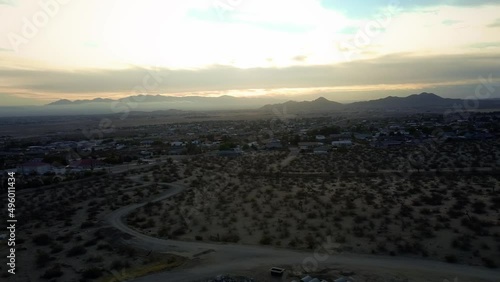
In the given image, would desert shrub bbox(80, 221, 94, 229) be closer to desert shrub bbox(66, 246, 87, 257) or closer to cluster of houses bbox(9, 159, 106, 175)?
desert shrub bbox(66, 246, 87, 257)

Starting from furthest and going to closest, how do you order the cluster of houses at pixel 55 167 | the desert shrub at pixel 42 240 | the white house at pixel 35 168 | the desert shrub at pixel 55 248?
the white house at pixel 35 168 < the cluster of houses at pixel 55 167 < the desert shrub at pixel 42 240 < the desert shrub at pixel 55 248

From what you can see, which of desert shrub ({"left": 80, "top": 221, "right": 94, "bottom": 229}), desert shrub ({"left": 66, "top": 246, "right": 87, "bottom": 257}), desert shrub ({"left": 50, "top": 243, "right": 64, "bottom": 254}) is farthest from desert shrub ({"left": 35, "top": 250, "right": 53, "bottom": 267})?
desert shrub ({"left": 80, "top": 221, "right": 94, "bottom": 229})

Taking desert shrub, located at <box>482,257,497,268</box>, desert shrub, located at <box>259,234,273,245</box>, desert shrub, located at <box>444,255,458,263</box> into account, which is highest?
desert shrub, located at <box>482,257,497,268</box>

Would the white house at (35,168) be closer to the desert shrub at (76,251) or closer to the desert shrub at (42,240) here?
the desert shrub at (42,240)

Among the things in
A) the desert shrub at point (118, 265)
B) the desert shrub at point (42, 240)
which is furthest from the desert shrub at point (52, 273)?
the desert shrub at point (42, 240)

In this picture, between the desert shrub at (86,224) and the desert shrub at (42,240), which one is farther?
the desert shrub at (86,224)

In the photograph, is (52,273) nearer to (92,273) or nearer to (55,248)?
(92,273)

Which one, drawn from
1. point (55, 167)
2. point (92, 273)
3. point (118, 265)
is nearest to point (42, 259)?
point (92, 273)

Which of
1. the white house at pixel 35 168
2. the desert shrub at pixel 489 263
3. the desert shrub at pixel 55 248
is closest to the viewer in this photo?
the desert shrub at pixel 489 263

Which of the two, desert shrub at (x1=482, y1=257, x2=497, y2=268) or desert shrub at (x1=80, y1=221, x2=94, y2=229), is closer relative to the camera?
desert shrub at (x1=482, y1=257, x2=497, y2=268)

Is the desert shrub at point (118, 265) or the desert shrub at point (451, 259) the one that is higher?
the desert shrub at point (451, 259)

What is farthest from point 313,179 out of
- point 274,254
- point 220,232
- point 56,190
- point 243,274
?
point 56,190

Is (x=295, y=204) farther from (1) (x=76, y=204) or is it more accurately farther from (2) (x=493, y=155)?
(2) (x=493, y=155)
